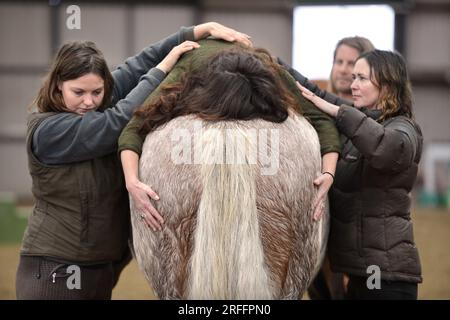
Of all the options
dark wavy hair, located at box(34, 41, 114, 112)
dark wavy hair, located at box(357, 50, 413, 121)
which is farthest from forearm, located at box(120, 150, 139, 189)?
dark wavy hair, located at box(357, 50, 413, 121)

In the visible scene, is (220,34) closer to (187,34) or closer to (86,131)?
(187,34)

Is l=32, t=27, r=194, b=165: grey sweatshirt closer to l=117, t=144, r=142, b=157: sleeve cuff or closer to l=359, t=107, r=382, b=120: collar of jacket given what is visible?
l=117, t=144, r=142, b=157: sleeve cuff

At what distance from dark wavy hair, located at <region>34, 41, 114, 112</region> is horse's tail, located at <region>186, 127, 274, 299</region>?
2.03 feet

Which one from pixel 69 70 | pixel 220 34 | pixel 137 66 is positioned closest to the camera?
pixel 69 70

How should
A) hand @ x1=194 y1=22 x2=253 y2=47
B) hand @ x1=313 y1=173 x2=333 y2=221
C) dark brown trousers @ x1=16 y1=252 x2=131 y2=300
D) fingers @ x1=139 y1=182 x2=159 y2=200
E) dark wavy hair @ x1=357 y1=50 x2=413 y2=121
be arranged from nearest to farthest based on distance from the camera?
fingers @ x1=139 y1=182 x2=159 y2=200 < hand @ x1=313 y1=173 x2=333 y2=221 < dark brown trousers @ x1=16 y1=252 x2=131 y2=300 < hand @ x1=194 y1=22 x2=253 y2=47 < dark wavy hair @ x1=357 y1=50 x2=413 y2=121

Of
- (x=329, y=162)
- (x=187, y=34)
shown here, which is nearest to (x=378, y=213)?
(x=329, y=162)

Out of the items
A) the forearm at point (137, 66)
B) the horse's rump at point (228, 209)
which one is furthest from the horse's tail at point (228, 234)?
the forearm at point (137, 66)

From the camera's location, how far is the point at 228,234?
6.09ft

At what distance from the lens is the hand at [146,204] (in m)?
1.96

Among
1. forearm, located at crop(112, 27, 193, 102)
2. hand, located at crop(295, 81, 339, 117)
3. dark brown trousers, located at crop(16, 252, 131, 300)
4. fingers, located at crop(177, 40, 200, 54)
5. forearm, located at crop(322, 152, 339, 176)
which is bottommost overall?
dark brown trousers, located at crop(16, 252, 131, 300)

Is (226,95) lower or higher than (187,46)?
lower

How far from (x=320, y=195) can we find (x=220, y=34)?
0.72 meters

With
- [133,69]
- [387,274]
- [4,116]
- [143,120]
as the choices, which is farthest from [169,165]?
[4,116]

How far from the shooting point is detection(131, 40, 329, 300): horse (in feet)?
6.10
